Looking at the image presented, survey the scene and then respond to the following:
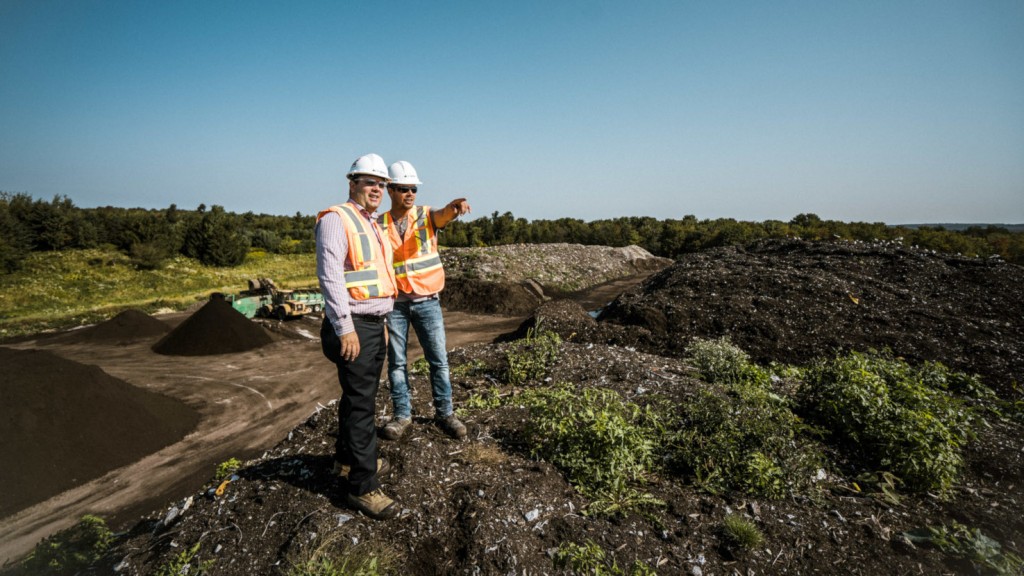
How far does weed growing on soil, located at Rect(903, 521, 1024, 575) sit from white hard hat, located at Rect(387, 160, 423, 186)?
478 cm

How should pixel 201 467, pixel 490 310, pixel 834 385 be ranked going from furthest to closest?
pixel 490 310 → pixel 201 467 → pixel 834 385

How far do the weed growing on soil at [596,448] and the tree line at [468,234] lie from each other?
20.9 meters

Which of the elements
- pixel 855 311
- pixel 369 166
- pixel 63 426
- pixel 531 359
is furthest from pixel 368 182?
pixel 855 311

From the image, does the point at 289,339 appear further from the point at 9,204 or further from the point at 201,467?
the point at 9,204

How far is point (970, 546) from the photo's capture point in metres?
2.96

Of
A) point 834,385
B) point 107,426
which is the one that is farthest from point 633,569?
point 107,426

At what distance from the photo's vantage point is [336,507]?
3.07 m

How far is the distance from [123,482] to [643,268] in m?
28.8

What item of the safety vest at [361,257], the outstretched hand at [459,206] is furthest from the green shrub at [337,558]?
the outstretched hand at [459,206]

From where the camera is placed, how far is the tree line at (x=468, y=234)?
19281mm

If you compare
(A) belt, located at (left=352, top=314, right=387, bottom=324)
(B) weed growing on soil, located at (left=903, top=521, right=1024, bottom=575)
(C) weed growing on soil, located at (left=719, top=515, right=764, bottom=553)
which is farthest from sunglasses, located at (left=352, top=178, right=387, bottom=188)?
(B) weed growing on soil, located at (left=903, top=521, right=1024, bottom=575)

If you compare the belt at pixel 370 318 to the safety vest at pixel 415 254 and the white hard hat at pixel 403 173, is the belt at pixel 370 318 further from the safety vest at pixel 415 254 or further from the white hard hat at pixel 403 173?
the white hard hat at pixel 403 173

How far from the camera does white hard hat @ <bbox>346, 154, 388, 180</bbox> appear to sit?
3.00m

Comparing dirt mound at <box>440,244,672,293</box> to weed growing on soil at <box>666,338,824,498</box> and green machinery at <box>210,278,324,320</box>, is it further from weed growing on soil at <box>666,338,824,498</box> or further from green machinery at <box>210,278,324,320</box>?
weed growing on soil at <box>666,338,824,498</box>
